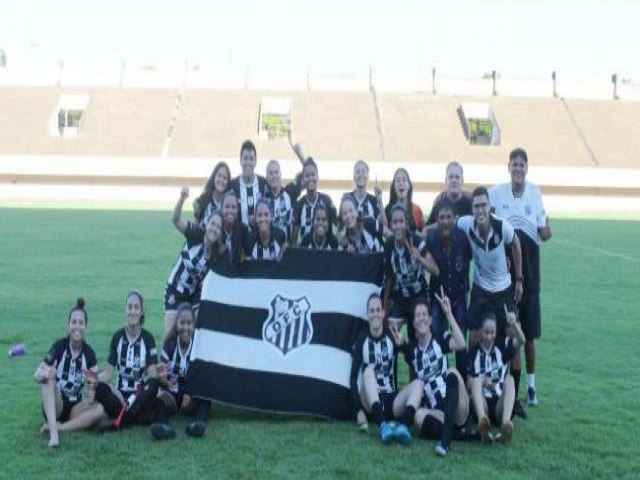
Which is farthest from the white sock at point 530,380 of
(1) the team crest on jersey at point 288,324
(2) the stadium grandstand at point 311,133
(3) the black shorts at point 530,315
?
(2) the stadium grandstand at point 311,133

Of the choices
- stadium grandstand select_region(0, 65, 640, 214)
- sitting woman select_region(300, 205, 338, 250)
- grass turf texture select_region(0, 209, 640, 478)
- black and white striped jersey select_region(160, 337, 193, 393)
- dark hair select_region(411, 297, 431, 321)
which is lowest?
grass turf texture select_region(0, 209, 640, 478)

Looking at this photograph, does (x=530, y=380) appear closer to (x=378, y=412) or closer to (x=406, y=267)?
(x=406, y=267)

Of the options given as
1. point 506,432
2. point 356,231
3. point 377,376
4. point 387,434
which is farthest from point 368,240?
point 506,432

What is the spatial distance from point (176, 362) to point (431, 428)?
195 cm

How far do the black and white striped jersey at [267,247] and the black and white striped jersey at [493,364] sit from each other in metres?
1.72

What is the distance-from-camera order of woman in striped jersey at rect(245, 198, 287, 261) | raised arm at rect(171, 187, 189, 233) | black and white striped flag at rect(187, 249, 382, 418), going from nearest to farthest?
black and white striped flag at rect(187, 249, 382, 418), woman in striped jersey at rect(245, 198, 287, 261), raised arm at rect(171, 187, 189, 233)

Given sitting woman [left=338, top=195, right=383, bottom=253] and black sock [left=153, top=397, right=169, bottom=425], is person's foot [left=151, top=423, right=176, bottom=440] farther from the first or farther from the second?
sitting woman [left=338, top=195, right=383, bottom=253]

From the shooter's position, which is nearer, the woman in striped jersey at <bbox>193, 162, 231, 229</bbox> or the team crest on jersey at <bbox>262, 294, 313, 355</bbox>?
the team crest on jersey at <bbox>262, 294, 313, 355</bbox>

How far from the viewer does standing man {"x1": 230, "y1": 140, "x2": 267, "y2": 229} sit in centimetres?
741

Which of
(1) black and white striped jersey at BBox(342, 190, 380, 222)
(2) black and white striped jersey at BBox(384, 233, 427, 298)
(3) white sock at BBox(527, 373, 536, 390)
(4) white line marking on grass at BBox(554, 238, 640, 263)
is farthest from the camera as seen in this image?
(4) white line marking on grass at BBox(554, 238, 640, 263)

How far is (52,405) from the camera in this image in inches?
221

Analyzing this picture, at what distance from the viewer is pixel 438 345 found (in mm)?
6039

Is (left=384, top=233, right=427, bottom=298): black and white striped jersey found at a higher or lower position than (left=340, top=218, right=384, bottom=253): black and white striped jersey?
lower

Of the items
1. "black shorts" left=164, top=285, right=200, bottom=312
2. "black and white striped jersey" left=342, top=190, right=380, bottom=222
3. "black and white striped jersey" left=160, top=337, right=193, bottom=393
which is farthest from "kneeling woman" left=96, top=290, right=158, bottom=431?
"black and white striped jersey" left=342, top=190, right=380, bottom=222
